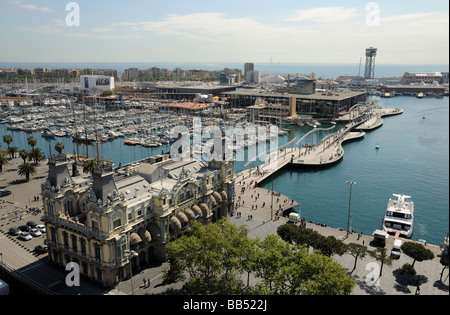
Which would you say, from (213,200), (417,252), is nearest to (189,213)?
(213,200)

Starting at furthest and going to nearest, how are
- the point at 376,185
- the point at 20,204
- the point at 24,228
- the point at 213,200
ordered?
the point at 376,185 → the point at 20,204 → the point at 213,200 → the point at 24,228

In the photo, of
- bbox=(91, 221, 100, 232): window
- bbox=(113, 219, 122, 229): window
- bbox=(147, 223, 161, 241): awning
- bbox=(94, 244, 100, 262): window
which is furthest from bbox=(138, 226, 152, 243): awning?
bbox=(91, 221, 100, 232): window

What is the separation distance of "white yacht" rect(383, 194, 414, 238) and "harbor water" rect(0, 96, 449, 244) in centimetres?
241

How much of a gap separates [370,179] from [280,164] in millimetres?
24942

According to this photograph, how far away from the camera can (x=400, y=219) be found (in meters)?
66.6

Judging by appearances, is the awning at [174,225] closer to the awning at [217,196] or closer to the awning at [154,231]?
the awning at [154,231]

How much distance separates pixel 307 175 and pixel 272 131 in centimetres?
4836

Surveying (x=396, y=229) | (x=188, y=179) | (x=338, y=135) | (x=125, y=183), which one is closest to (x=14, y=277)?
(x=125, y=183)

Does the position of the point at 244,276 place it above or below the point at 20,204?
below

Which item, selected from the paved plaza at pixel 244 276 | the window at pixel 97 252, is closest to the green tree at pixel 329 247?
the paved plaza at pixel 244 276

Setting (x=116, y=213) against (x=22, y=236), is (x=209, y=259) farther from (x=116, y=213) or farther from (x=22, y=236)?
(x=22, y=236)

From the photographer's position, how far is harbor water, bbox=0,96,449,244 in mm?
71000

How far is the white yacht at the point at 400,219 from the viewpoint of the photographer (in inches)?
2545

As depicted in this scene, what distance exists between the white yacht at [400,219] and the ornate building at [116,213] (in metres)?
33.9
